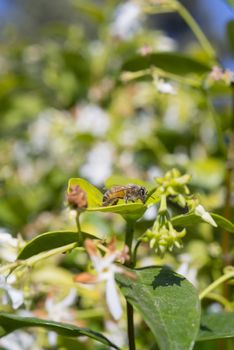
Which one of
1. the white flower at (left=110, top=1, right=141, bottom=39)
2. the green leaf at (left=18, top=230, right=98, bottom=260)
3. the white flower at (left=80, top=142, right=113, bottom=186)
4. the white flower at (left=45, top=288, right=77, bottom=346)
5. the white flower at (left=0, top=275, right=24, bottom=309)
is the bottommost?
the white flower at (left=45, top=288, right=77, bottom=346)

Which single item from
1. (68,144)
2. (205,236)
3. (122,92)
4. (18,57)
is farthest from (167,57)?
(18,57)

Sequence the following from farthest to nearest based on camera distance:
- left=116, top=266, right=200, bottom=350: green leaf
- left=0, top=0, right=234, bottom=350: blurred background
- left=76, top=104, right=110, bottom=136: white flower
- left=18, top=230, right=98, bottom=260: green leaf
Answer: left=76, top=104, right=110, bottom=136: white flower, left=0, top=0, right=234, bottom=350: blurred background, left=18, top=230, right=98, bottom=260: green leaf, left=116, top=266, right=200, bottom=350: green leaf

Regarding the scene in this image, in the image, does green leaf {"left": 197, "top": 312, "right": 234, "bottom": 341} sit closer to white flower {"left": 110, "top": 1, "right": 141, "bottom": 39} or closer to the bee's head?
the bee's head

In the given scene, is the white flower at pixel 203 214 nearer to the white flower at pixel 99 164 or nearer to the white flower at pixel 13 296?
the white flower at pixel 13 296

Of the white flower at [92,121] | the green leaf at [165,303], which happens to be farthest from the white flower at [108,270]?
the white flower at [92,121]

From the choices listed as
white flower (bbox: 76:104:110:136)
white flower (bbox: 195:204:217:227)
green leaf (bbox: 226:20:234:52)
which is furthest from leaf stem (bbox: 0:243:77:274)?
white flower (bbox: 76:104:110:136)

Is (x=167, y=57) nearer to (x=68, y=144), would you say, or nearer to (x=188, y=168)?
(x=188, y=168)
